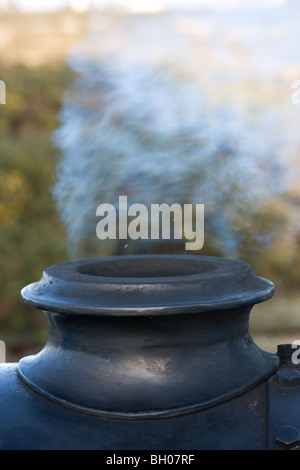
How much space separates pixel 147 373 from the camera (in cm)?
136

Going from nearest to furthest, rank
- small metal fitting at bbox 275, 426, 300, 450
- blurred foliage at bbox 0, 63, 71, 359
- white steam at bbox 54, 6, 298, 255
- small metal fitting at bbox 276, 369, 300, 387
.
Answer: small metal fitting at bbox 275, 426, 300, 450
small metal fitting at bbox 276, 369, 300, 387
white steam at bbox 54, 6, 298, 255
blurred foliage at bbox 0, 63, 71, 359

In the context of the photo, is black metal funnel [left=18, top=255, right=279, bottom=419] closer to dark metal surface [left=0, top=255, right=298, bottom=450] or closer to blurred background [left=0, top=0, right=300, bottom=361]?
dark metal surface [left=0, top=255, right=298, bottom=450]

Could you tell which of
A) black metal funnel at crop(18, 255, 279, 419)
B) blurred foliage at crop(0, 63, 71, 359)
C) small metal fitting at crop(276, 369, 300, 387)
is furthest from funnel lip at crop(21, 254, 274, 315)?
blurred foliage at crop(0, 63, 71, 359)

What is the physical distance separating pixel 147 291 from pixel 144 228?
1.86m

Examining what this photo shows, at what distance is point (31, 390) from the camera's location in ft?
4.79

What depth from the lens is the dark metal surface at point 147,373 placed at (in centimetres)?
129

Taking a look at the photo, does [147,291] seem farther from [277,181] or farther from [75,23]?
[75,23]

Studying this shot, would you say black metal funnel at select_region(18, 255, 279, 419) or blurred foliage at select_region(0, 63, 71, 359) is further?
blurred foliage at select_region(0, 63, 71, 359)

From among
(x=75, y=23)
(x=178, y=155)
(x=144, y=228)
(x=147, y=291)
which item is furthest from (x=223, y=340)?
(x=75, y=23)

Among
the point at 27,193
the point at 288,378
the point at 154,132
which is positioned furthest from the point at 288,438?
the point at 27,193

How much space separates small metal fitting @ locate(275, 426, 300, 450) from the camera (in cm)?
125

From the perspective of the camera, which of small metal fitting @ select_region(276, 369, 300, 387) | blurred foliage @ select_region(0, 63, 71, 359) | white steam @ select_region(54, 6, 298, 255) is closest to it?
small metal fitting @ select_region(276, 369, 300, 387)

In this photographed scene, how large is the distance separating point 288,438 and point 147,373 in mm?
328

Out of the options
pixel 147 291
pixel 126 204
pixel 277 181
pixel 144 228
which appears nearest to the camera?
pixel 147 291
